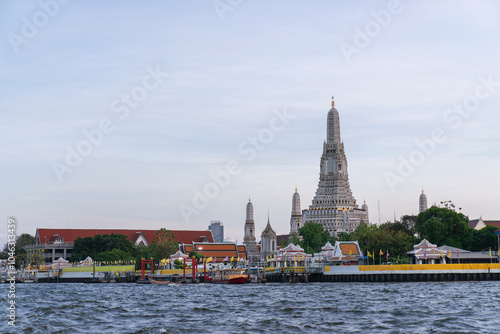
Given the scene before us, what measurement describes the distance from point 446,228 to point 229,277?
1511 inches

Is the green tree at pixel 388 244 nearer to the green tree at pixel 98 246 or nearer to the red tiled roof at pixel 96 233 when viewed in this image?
the green tree at pixel 98 246

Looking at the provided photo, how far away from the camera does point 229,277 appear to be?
333 ft

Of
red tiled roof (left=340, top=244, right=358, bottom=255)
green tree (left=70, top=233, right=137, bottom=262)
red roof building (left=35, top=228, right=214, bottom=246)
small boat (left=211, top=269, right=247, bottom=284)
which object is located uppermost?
red roof building (left=35, top=228, right=214, bottom=246)

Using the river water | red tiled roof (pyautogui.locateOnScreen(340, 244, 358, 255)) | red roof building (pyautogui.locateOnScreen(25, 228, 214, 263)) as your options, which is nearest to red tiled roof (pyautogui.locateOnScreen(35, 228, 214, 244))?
red roof building (pyautogui.locateOnScreen(25, 228, 214, 263))

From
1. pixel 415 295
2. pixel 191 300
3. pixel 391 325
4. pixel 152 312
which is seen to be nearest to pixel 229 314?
pixel 152 312

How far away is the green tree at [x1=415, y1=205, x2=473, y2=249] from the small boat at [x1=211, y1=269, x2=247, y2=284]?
32194mm

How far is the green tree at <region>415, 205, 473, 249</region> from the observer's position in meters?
115

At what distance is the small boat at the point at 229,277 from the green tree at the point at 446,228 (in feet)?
106

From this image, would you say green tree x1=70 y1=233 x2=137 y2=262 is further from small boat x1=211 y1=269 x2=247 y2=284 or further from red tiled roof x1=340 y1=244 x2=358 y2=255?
red tiled roof x1=340 y1=244 x2=358 y2=255

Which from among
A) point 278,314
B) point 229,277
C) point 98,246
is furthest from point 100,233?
point 278,314

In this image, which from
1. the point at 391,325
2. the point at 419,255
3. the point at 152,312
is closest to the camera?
the point at 391,325

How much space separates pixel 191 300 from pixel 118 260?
3581 inches

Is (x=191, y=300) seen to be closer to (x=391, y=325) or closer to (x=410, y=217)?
(x=391, y=325)

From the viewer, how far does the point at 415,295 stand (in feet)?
201
